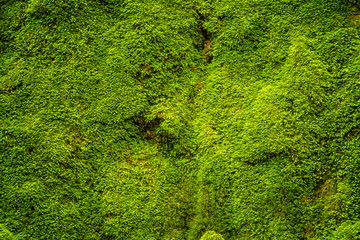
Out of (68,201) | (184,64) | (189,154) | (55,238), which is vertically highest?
(184,64)

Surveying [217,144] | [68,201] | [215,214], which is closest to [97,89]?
[68,201]

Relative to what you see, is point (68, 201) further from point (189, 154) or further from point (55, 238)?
point (189, 154)

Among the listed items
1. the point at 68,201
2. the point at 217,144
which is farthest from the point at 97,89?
the point at 217,144

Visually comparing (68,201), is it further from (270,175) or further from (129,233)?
(270,175)

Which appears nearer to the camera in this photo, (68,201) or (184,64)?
(68,201)

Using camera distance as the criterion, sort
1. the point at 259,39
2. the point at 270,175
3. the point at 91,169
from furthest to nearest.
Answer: the point at 259,39 → the point at 91,169 → the point at 270,175

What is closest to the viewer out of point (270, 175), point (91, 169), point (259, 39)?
point (270, 175)

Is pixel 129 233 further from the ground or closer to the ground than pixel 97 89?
closer to the ground
